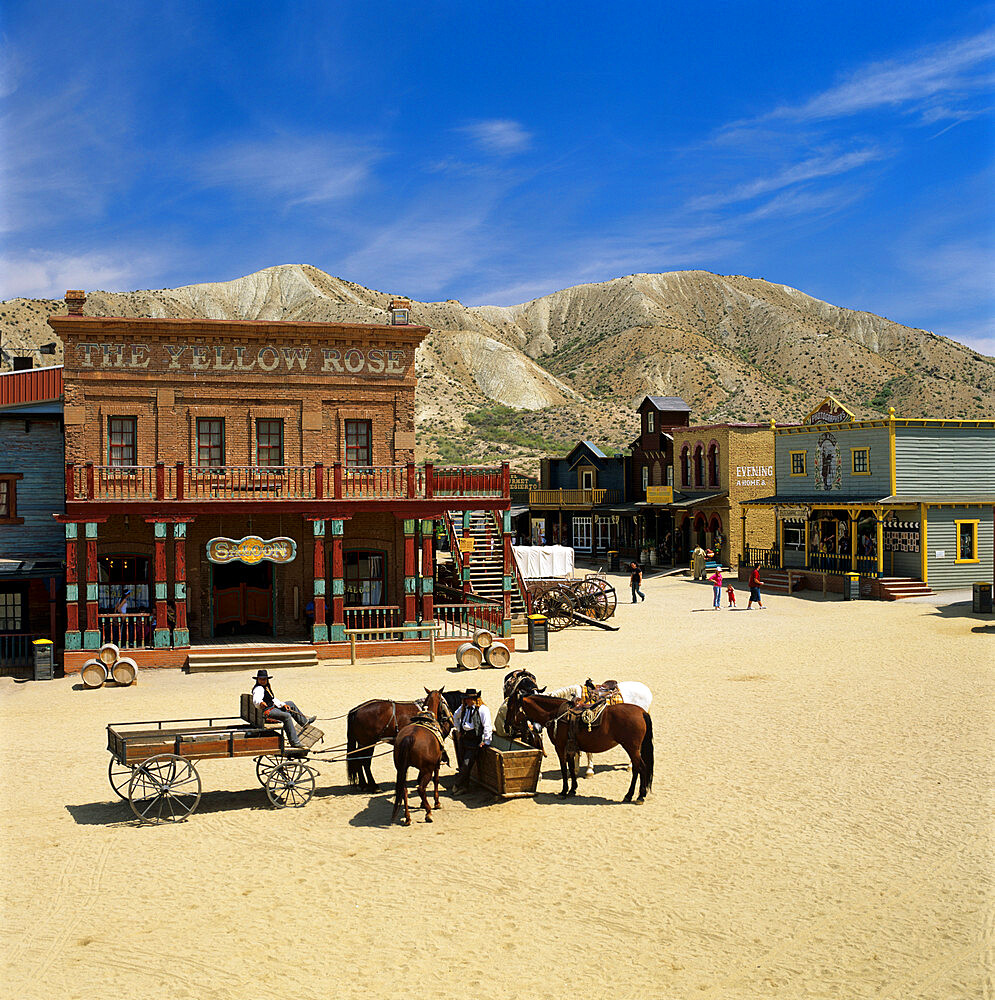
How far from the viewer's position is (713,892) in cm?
1030

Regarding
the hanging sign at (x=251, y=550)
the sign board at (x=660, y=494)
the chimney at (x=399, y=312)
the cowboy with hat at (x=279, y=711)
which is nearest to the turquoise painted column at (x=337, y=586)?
the hanging sign at (x=251, y=550)

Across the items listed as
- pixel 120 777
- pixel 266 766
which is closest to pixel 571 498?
pixel 120 777

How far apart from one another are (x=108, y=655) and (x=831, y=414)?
31925 millimetres

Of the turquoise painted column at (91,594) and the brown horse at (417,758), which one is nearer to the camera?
the brown horse at (417,758)

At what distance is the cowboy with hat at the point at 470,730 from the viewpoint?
1354cm

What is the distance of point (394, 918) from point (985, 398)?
136 meters

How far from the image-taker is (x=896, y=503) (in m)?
36.5

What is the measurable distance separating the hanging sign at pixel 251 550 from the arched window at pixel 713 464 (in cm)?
2905

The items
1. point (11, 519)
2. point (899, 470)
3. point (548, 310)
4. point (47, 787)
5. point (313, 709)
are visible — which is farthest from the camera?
point (548, 310)

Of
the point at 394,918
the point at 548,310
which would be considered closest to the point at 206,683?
the point at 394,918

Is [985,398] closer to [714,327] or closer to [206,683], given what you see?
[714,327]

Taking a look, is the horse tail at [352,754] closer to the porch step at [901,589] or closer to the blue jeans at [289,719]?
the blue jeans at [289,719]

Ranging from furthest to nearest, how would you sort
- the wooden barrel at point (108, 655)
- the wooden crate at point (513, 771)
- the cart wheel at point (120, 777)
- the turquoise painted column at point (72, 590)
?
the turquoise painted column at point (72, 590) < the wooden barrel at point (108, 655) < the cart wheel at point (120, 777) < the wooden crate at point (513, 771)

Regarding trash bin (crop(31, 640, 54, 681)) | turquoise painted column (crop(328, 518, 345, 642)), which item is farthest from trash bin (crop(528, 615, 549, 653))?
trash bin (crop(31, 640, 54, 681))
